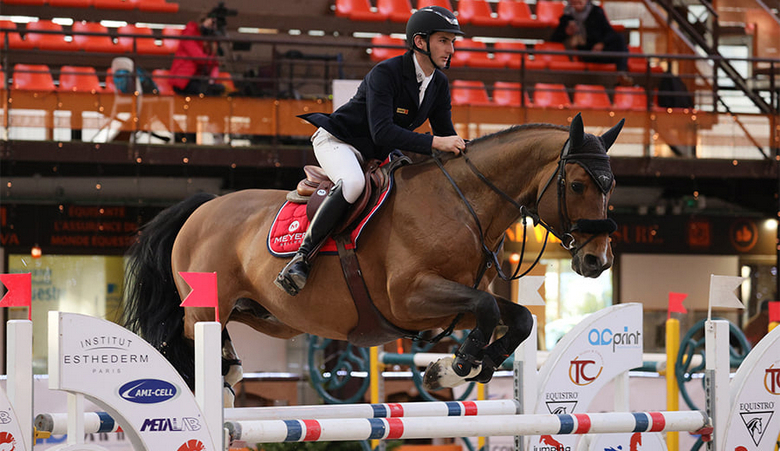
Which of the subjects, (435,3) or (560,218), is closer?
(560,218)

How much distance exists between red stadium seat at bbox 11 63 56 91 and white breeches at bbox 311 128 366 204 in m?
4.84

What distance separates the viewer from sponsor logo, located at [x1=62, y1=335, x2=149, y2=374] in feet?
8.57

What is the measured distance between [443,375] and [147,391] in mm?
1009

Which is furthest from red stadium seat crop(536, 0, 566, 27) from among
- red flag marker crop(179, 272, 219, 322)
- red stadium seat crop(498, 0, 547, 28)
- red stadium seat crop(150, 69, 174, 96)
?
red flag marker crop(179, 272, 219, 322)

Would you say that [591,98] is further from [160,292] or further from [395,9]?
[160,292]

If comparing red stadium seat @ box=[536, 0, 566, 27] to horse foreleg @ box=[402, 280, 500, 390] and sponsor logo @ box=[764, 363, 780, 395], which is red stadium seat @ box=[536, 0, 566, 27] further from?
horse foreleg @ box=[402, 280, 500, 390]

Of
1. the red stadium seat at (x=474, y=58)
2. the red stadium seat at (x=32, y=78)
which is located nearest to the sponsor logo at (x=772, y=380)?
the red stadium seat at (x=32, y=78)

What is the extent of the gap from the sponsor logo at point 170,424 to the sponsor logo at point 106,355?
168 mm

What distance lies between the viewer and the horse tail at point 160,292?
13.3 feet

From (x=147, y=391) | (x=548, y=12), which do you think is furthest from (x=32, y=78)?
(x=548, y=12)

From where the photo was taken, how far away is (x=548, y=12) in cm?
1234

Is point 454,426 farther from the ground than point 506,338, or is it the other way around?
point 506,338

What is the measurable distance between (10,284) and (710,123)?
7.20 metres

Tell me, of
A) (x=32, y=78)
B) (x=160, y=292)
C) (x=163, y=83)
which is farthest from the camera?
(x=163, y=83)
